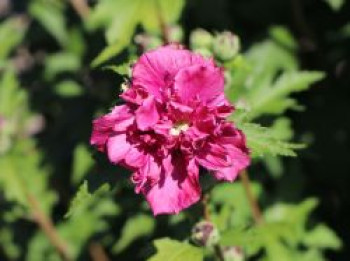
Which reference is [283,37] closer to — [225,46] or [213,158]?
[225,46]

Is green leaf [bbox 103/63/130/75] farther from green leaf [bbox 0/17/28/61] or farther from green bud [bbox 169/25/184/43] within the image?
green leaf [bbox 0/17/28/61]

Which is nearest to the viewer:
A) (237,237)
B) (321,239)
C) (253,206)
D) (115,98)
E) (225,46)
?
(237,237)

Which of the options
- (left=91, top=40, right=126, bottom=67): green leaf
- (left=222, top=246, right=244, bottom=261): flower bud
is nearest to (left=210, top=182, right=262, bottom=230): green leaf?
(left=222, top=246, right=244, bottom=261): flower bud

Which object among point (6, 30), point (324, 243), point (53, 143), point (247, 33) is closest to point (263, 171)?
point (324, 243)

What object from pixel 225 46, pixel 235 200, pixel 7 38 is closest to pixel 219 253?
pixel 225 46

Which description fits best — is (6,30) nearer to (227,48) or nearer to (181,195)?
(227,48)
